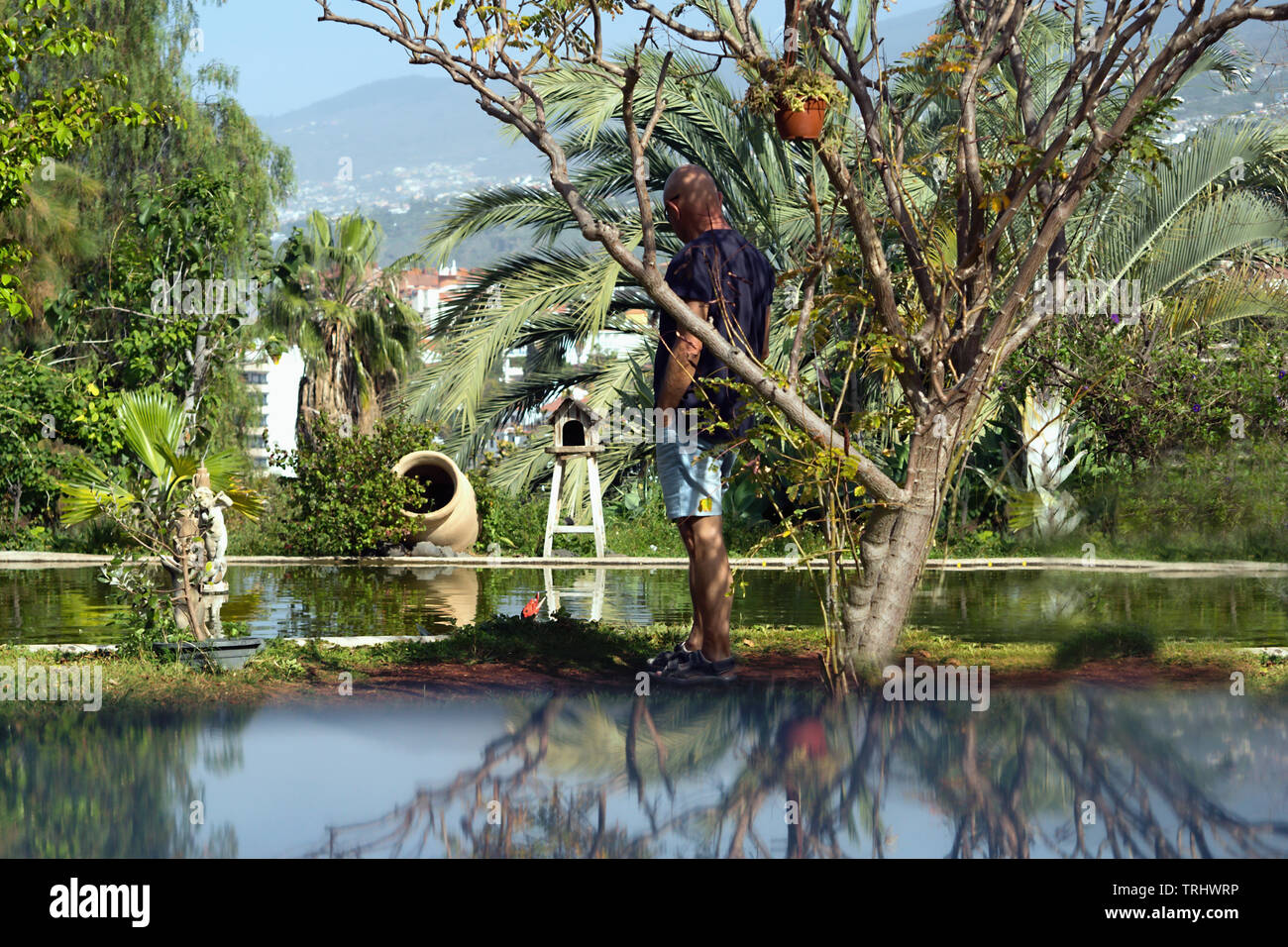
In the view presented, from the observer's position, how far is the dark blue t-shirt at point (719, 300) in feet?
17.7

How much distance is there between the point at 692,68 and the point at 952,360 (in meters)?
11.8

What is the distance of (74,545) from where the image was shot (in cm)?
1549

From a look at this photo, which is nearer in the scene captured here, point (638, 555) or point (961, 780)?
point (961, 780)

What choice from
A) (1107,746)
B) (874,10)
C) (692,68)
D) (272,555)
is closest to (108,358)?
(272,555)

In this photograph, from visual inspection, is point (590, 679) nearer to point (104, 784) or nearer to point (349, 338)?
point (104, 784)

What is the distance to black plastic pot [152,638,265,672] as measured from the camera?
5727 millimetres

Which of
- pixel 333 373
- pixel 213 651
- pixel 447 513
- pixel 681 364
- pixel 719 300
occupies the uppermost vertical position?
pixel 333 373

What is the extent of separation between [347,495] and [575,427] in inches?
112

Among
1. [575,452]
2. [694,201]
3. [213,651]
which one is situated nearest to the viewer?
[694,201]

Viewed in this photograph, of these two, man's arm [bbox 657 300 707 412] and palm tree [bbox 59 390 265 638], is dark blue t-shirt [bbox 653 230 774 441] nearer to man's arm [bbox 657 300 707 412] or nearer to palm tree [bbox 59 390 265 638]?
man's arm [bbox 657 300 707 412]

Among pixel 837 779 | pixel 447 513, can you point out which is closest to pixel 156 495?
pixel 837 779

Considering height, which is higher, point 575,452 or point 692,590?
point 575,452

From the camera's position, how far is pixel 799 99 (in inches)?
196
